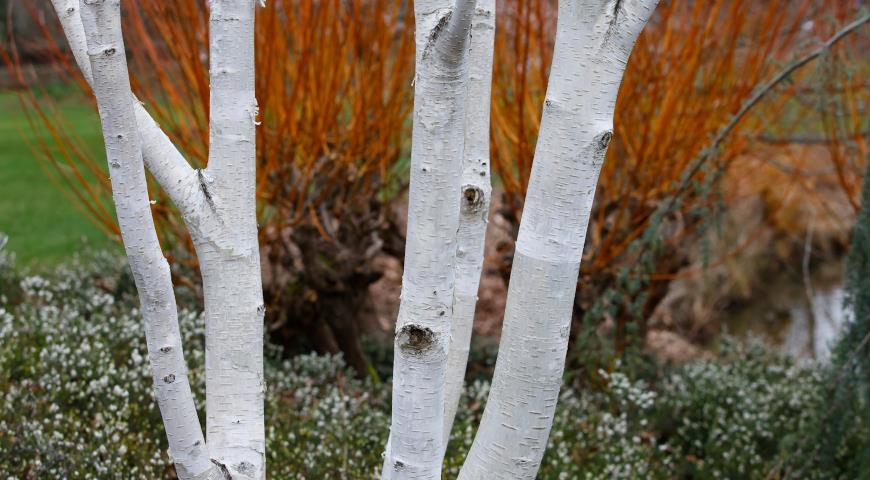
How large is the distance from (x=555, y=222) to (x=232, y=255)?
0.71m

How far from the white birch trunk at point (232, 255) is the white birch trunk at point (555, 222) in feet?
1.80

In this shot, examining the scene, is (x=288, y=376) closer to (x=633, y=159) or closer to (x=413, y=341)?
(x=633, y=159)

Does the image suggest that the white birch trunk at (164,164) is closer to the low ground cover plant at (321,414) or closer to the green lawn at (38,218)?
the low ground cover plant at (321,414)

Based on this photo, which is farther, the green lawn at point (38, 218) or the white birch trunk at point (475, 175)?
the green lawn at point (38, 218)

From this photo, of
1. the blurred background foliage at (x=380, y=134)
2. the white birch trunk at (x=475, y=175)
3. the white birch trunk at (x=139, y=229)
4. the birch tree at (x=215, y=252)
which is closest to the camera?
the white birch trunk at (x=139, y=229)

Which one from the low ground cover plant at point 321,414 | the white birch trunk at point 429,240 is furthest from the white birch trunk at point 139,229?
the low ground cover plant at point 321,414

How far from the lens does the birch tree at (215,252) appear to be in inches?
60.8

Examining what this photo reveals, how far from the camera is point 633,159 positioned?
4047 mm

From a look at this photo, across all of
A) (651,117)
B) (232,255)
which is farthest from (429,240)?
(651,117)

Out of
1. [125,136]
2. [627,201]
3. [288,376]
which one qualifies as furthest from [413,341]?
[627,201]

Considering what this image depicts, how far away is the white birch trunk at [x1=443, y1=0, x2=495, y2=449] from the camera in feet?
6.19

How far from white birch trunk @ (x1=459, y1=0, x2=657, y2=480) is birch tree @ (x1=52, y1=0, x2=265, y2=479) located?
57cm

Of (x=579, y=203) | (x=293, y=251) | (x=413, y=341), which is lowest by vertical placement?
(x=293, y=251)

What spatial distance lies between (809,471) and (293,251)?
284 centimetres
